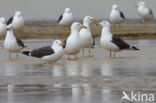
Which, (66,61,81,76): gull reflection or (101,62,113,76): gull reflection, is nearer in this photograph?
(101,62,113,76): gull reflection

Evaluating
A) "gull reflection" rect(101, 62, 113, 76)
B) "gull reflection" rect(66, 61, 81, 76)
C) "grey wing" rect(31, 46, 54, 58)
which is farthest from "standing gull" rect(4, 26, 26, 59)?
"gull reflection" rect(101, 62, 113, 76)

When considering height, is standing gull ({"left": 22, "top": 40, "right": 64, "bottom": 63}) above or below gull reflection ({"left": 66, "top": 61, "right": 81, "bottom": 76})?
above

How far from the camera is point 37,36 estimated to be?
24359 mm

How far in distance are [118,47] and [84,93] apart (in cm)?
655

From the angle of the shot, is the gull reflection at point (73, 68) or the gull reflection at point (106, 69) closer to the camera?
the gull reflection at point (106, 69)

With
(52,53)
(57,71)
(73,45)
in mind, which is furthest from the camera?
(73,45)

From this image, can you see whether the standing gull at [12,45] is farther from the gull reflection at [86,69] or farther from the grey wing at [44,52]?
the gull reflection at [86,69]

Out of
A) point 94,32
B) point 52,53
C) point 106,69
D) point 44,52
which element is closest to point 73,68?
point 106,69

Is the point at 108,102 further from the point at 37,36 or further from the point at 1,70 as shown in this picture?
the point at 37,36

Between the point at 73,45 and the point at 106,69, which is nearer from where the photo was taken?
the point at 106,69

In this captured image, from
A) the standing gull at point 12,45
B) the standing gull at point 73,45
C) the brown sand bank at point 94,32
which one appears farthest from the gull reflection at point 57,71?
the brown sand bank at point 94,32

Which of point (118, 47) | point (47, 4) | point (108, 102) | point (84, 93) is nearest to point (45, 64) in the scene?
point (118, 47)

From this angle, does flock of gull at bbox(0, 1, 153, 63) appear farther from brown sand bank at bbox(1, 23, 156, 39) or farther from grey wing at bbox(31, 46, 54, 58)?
brown sand bank at bbox(1, 23, 156, 39)

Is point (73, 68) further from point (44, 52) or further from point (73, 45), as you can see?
point (73, 45)
